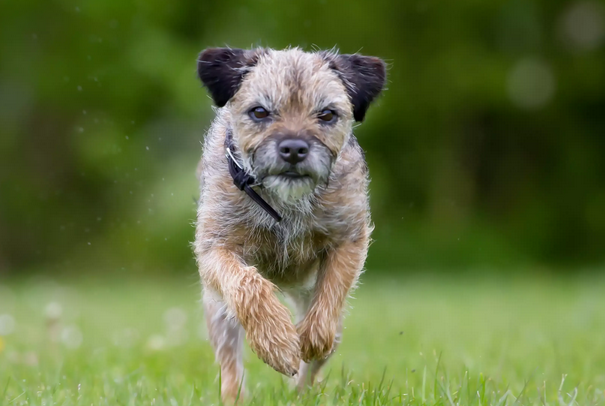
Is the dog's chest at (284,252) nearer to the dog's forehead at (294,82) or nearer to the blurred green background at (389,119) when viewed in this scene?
the dog's forehead at (294,82)

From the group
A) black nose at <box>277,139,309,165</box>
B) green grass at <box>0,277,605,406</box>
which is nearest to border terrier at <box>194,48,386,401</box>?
black nose at <box>277,139,309,165</box>

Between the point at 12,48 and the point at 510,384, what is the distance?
1518 cm

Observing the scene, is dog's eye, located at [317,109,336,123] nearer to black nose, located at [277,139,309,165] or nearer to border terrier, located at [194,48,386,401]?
border terrier, located at [194,48,386,401]

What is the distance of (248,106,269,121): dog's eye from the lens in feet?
14.3

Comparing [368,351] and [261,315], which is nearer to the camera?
[261,315]

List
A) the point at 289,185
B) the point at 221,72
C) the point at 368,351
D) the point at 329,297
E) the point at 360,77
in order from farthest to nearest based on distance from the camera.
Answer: the point at 368,351
the point at 360,77
the point at 221,72
the point at 329,297
the point at 289,185

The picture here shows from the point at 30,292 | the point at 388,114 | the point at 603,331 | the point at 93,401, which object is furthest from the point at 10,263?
the point at 93,401

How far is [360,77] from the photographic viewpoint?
475 centimetres

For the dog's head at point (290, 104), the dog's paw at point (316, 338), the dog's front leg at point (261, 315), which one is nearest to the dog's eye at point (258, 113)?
the dog's head at point (290, 104)

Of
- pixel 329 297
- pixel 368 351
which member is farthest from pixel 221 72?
pixel 368 351

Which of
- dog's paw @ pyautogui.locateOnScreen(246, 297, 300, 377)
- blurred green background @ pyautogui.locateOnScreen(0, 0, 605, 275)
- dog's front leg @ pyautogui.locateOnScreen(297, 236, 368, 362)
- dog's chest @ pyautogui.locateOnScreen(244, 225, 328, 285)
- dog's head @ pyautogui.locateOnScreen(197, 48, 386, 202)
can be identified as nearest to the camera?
dog's paw @ pyautogui.locateOnScreen(246, 297, 300, 377)

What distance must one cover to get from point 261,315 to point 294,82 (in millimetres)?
1137

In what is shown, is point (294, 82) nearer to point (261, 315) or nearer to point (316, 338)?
point (261, 315)

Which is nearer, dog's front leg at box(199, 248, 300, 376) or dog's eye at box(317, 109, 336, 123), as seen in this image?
dog's front leg at box(199, 248, 300, 376)
